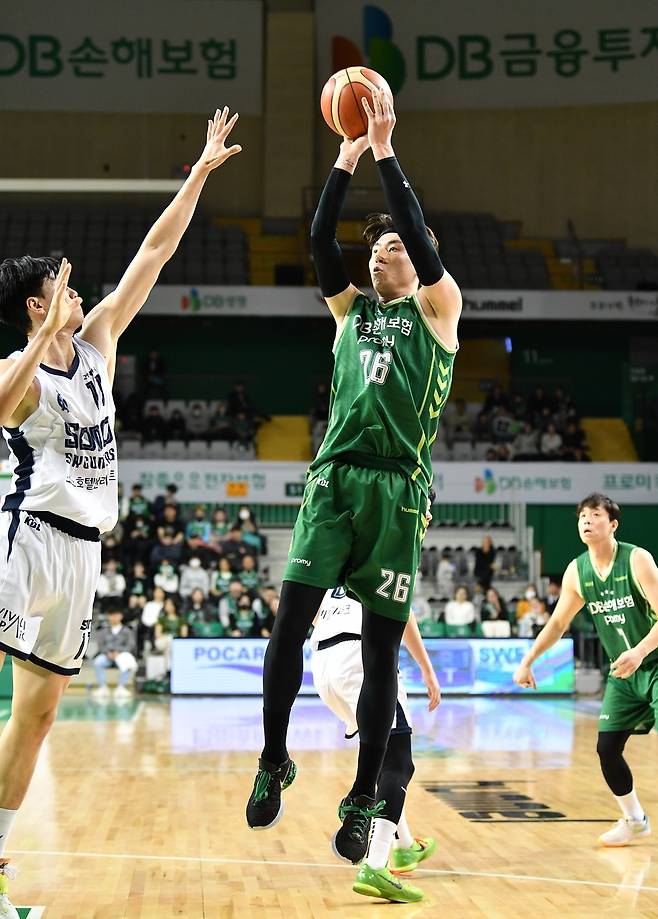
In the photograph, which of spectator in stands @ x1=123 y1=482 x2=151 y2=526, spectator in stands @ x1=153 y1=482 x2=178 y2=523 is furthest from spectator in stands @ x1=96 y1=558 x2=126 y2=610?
spectator in stands @ x1=153 y1=482 x2=178 y2=523

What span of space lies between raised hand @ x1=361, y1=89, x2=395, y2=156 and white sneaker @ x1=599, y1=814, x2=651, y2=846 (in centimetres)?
417

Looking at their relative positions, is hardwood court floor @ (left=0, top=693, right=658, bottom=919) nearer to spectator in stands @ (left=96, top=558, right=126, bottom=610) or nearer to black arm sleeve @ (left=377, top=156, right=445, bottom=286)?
black arm sleeve @ (left=377, top=156, right=445, bottom=286)

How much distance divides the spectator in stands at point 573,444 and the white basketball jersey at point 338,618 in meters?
17.1

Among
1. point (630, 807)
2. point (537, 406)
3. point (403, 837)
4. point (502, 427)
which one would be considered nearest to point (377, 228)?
point (403, 837)

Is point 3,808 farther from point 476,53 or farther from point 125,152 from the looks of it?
point 125,152

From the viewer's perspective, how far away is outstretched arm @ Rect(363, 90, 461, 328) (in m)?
4.20

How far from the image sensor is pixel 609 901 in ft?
16.8

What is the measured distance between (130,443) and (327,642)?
1686cm

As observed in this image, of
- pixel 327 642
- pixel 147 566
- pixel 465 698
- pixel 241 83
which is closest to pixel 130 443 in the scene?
pixel 147 566

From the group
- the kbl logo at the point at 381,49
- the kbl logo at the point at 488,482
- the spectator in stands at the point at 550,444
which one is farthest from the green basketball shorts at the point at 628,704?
the kbl logo at the point at 381,49

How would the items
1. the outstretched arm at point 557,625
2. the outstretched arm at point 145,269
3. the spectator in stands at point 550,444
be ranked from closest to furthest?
the outstretched arm at point 145,269, the outstretched arm at point 557,625, the spectator in stands at point 550,444

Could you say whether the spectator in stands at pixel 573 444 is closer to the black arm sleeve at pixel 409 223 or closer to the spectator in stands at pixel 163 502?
the spectator in stands at pixel 163 502

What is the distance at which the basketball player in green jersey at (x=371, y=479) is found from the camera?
4.17 metres

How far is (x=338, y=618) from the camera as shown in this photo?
587 cm
